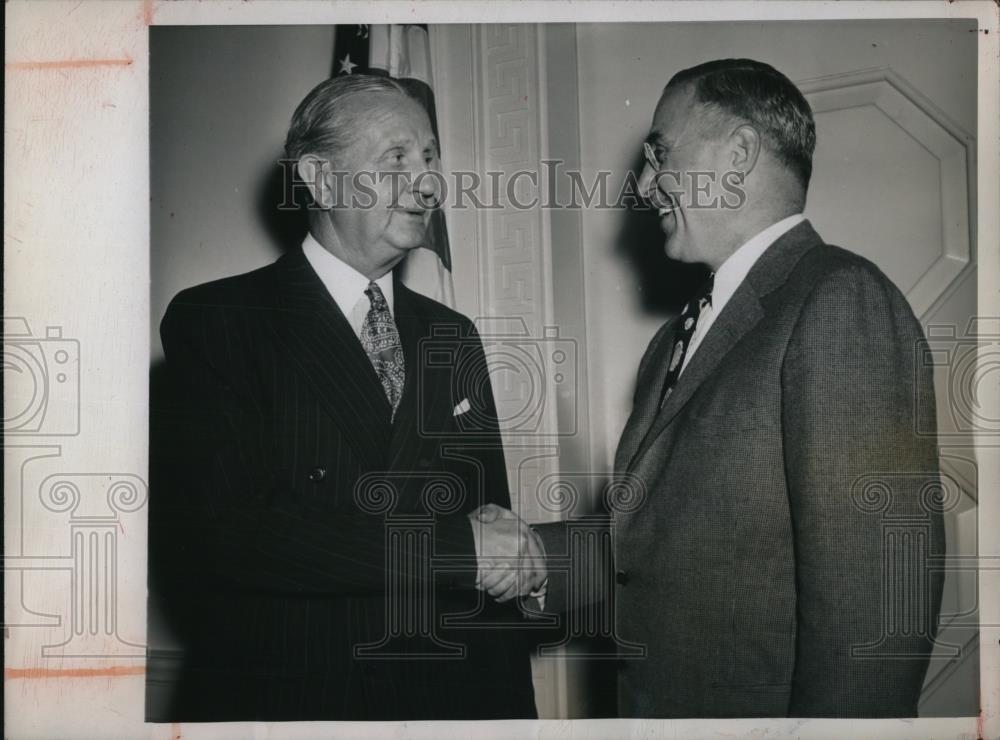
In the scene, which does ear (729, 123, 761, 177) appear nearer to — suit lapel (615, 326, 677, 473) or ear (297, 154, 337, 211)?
suit lapel (615, 326, 677, 473)

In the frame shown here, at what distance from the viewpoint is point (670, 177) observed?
205 centimetres

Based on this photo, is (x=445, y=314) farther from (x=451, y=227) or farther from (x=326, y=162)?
(x=326, y=162)

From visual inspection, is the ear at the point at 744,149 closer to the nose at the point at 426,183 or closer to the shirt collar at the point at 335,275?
the nose at the point at 426,183

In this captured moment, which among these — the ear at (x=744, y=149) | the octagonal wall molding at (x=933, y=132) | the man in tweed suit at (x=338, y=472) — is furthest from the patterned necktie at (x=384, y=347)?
the octagonal wall molding at (x=933, y=132)

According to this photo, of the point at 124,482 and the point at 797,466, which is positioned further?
the point at 124,482

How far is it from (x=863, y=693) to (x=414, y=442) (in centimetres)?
109

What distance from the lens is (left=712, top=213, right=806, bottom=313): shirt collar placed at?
2020mm

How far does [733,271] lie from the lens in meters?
2.03

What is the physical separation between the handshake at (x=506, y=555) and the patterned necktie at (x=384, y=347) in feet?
1.03

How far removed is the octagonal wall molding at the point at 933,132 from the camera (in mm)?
2064

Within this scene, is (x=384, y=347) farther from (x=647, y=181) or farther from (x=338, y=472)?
(x=647, y=181)

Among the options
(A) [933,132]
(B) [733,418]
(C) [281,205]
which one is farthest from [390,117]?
(A) [933,132]

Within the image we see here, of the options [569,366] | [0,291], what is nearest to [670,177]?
[569,366]

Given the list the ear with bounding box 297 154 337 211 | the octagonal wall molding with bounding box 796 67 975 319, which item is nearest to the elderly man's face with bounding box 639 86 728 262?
the octagonal wall molding with bounding box 796 67 975 319
